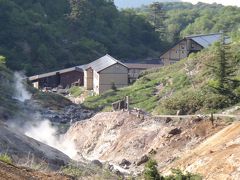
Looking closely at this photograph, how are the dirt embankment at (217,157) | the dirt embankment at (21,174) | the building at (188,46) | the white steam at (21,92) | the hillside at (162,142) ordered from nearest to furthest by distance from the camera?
the dirt embankment at (21,174)
the dirt embankment at (217,157)
the hillside at (162,142)
the white steam at (21,92)
the building at (188,46)

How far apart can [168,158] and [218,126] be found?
2.98 metres

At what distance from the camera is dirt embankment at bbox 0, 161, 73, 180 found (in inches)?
561


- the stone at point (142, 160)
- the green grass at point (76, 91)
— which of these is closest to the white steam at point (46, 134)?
the stone at point (142, 160)

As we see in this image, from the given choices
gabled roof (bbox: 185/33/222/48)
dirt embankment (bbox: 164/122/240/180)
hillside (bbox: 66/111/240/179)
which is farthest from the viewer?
gabled roof (bbox: 185/33/222/48)

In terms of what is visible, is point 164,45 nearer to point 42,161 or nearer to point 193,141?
point 193,141

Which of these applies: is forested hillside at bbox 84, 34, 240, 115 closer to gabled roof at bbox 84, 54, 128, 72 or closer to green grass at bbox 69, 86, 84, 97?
gabled roof at bbox 84, 54, 128, 72

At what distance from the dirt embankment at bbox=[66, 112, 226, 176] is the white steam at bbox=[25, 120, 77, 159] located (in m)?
0.61

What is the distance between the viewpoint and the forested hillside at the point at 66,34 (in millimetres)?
78062

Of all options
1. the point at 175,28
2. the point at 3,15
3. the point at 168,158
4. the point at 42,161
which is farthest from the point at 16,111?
the point at 175,28

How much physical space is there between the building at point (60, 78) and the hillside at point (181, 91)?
13.3 meters

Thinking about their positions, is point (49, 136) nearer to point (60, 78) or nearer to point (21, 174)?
point (21, 174)

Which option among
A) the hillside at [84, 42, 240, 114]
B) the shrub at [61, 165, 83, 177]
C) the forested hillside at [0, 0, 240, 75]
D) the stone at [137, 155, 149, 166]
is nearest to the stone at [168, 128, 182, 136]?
the stone at [137, 155, 149, 166]

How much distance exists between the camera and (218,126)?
3031 cm

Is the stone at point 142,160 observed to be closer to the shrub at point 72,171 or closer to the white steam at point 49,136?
the white steam at point 49,136
